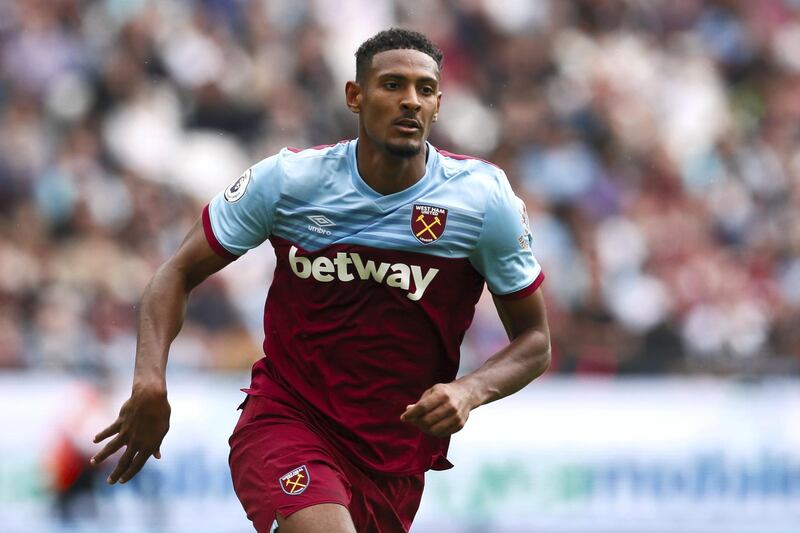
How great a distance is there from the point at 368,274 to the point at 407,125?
0.59 m

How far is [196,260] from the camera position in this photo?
17.8 feet

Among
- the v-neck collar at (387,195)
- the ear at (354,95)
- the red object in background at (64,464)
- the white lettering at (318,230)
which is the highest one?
the ear at (354,95)

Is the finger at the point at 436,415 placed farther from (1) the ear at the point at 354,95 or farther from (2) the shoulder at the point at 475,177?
(1) the ear at the point at 354,95

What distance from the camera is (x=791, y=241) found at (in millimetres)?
14102

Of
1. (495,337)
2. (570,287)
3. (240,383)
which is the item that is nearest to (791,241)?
(570,287)

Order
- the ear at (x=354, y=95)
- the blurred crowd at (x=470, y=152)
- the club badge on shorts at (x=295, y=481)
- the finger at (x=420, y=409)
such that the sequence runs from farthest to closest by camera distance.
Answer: the blurred crowd at (x=470, y=152) → the ear at (x=354, y=95) → the club badge on shorts at (x=295, y=481) → the finger at (x=420, y=409)

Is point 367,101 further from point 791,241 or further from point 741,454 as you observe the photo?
point 791,241

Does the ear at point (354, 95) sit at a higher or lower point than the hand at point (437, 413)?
higher

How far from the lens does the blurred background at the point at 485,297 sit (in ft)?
36.1

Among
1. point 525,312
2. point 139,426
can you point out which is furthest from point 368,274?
point 139,426

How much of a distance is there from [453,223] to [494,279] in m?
0.27

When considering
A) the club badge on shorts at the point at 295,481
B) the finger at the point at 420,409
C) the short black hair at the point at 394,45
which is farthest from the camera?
the short black hair at the point at 394,45

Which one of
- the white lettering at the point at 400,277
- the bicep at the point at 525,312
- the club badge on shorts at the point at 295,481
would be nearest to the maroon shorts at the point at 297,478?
the club badge on shorts at the point at 295,481

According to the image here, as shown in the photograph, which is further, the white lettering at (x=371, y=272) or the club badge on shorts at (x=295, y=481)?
the white lettering at (x=371, y=272)
